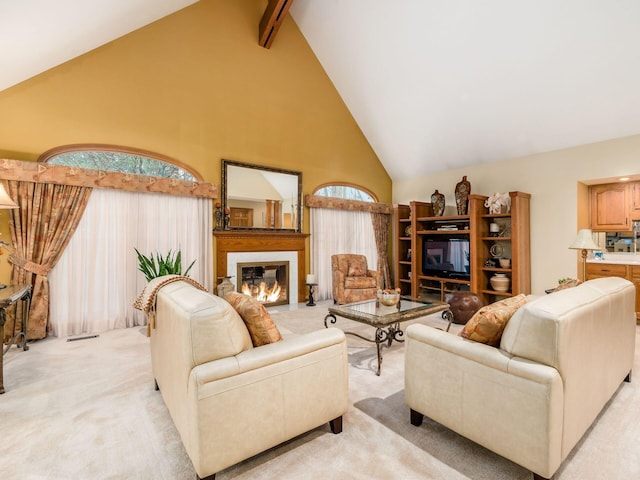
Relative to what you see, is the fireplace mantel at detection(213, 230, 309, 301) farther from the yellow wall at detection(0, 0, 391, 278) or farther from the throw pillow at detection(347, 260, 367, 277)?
the throw pillow at detection(347, 260, 367, 277)

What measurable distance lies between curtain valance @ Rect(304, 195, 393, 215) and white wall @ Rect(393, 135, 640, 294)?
2.10m

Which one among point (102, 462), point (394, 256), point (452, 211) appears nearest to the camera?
point (102, 462)

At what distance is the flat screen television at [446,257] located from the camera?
5.57m

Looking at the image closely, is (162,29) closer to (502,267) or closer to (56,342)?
(56,342)

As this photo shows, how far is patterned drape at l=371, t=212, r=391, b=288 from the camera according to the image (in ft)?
22.7

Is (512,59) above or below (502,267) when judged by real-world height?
above

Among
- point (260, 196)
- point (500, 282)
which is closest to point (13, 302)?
point (260, 196)

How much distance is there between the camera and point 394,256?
682 centimetres

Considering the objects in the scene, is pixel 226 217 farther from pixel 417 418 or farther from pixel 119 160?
pixel 417 418

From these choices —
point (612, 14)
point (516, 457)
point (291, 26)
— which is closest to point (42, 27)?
point (291, 26)

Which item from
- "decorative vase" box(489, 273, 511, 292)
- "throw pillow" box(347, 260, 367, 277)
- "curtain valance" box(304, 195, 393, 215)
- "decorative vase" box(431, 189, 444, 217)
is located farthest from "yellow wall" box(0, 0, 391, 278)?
"decorative vase" box(489, 273, 511, 292)

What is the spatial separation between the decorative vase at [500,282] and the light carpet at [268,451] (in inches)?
102

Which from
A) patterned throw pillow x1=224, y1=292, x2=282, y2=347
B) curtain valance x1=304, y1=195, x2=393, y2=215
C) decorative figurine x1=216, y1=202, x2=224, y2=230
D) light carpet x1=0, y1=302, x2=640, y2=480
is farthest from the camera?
curtain valance x1=304, y1=195, x2=393, y2=215

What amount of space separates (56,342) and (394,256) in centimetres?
559
